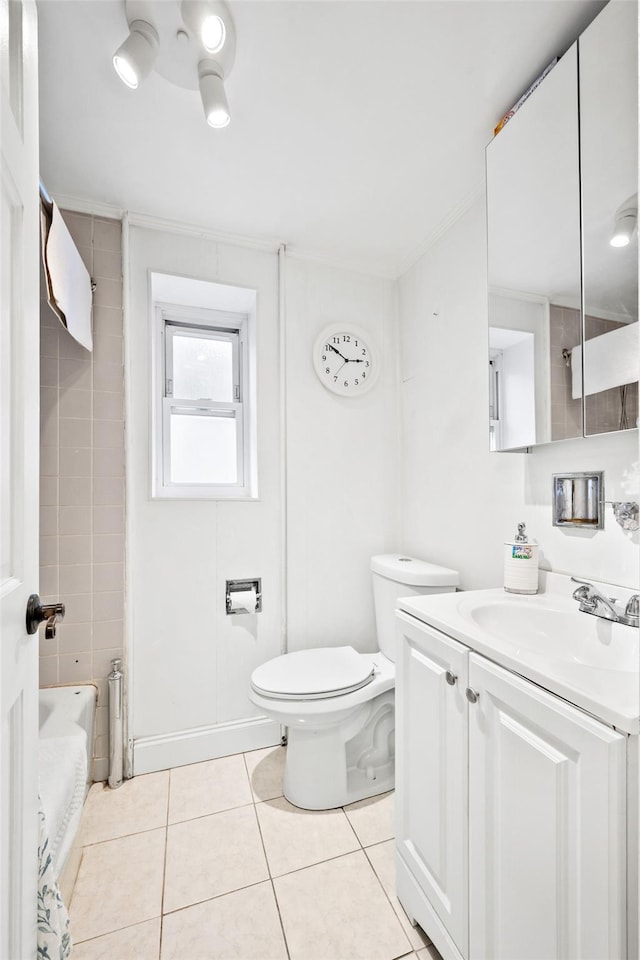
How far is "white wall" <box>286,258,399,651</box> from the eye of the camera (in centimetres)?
205

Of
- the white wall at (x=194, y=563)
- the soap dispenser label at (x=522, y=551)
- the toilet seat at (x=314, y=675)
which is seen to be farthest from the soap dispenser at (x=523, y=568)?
the white wall at (x=194, y=563)

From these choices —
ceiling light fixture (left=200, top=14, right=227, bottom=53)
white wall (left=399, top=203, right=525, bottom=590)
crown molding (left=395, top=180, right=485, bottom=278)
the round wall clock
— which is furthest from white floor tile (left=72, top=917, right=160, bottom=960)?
crown molding (left=395, top=180, right=485, bottom=278)

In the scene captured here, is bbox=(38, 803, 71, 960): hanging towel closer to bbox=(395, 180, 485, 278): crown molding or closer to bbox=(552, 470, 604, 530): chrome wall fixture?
bbox=(552, 470, 604, 530): chrome wall fixture

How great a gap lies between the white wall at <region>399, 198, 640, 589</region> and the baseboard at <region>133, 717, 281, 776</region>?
107 centimetres

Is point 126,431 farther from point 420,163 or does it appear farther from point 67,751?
point 420,163

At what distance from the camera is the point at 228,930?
44.7 inches

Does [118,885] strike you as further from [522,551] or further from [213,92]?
[213,92]

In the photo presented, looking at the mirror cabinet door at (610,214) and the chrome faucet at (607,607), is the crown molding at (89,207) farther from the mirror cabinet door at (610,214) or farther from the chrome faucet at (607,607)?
the chrome faucet at (607,607)

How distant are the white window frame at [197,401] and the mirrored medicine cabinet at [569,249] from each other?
1.21 m

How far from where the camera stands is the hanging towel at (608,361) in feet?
3.29

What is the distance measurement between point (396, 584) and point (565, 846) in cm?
118

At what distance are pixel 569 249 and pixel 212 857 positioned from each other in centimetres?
206

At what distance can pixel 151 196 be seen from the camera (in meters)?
1.72

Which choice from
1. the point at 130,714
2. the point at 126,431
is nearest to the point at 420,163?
the point at 126,431
